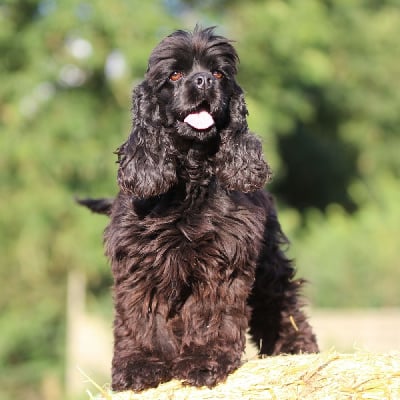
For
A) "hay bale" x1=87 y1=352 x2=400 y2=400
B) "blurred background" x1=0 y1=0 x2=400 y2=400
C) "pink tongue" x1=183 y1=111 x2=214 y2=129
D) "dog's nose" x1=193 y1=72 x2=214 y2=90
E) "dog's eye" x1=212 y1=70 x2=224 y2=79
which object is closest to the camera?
"hay bale" x1=87 y1=352 x2=400 y2=400

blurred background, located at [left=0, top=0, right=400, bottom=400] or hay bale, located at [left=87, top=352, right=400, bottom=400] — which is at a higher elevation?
blurred background, located at [left=0, top=0, right=400, bottom=400]

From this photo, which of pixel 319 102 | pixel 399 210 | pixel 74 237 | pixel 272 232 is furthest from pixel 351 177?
pixel 272 232

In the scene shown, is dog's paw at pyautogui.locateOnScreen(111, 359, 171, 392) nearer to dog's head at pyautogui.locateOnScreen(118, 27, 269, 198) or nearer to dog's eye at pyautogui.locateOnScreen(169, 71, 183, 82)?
dog's head at pyautogui.locateOnScreen(118, 27, 269, 198)

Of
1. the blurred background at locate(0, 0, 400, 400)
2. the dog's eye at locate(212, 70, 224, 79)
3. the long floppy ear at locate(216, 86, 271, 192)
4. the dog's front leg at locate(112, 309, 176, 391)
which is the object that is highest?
the blurred background at locate(0, 0, 400, 400)

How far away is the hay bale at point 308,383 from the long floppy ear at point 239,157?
4.04 feet

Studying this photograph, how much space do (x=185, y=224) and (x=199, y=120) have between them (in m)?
0.69

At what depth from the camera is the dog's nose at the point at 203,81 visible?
5.80 metres

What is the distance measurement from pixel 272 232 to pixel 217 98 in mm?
1572

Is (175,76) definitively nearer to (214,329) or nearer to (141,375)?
(214,329)

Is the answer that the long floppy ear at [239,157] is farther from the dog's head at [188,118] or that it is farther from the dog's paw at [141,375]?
the dog's paw at [141,375]

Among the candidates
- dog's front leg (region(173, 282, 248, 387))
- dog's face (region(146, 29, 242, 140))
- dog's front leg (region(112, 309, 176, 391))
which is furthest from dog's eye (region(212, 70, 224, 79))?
dog's front leg (region(112, 309, 176, 391))

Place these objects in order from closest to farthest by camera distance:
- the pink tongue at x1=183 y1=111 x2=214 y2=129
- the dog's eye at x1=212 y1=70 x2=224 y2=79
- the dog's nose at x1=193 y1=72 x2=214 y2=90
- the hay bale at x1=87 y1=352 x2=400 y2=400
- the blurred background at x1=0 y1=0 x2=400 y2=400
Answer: the hay bale at x1=87 y1=352 x2=400 y2=400 < the dog's nose at x1=193 y1=72 x2=214 y2=90 < the pink tongue at x1=183 y1=111 x2=214 y2=129 < the dog's eye at x1=212 y1=70 x2=224 y2=79 < the blurred background at x1=0 y1=0 x2=400 y2=400

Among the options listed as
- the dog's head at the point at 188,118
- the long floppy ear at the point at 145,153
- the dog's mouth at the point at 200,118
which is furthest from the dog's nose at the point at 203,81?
the long floppy ear at the point at 145,153

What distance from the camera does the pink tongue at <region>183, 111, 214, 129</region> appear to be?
5.92m
